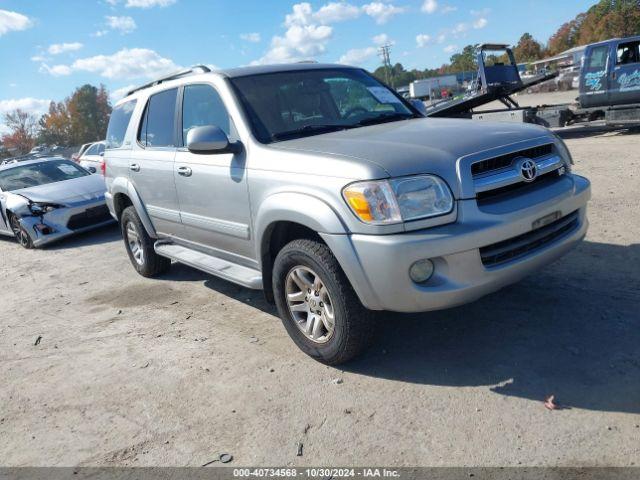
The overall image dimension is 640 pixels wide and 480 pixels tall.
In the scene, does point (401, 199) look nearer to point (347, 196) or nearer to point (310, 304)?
point (347, 196)

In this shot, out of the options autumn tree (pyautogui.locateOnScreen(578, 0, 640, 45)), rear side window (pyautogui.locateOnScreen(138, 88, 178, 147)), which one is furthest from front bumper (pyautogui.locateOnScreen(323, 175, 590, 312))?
autumn tree (pyautogui.locateOnScreen(578, 0, 640, 45))

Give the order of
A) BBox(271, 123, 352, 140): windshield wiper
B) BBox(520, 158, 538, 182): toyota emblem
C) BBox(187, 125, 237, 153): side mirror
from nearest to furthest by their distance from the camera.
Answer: BBox(520, 158, 538, 182): toyota emblem < BBox(187, 125, 237, 153): side mirror < BBox(271, 123, 352, 140): windshield wiper

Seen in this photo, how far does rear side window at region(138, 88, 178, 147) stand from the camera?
16.1ft

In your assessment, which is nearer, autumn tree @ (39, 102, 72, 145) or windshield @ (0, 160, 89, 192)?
windshield @ (0, 160, 89, 192)

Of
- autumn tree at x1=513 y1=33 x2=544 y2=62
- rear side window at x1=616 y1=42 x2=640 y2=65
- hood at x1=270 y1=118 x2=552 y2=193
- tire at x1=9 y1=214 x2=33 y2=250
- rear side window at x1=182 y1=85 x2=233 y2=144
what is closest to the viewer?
hood at x1=270 y1=118 x2=552 y2=193

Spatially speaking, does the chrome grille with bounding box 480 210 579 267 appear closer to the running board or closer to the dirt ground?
the dirt ground

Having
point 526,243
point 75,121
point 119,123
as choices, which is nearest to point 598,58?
point 119,123

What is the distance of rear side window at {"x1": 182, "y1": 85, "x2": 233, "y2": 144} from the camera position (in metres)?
4.15

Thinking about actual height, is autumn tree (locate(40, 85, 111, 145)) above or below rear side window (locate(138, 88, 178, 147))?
above

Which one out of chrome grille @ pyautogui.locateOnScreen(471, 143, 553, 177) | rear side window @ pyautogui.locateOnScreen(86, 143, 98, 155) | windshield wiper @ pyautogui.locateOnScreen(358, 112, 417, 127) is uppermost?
rear side window @ pyautogui.locateOnScreen(86, 143, 98, 155)

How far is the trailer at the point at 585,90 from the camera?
41.9 ft

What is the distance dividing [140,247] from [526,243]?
431 cm

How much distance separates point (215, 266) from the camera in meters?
4.37

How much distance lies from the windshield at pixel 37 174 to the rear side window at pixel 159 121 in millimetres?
5084
